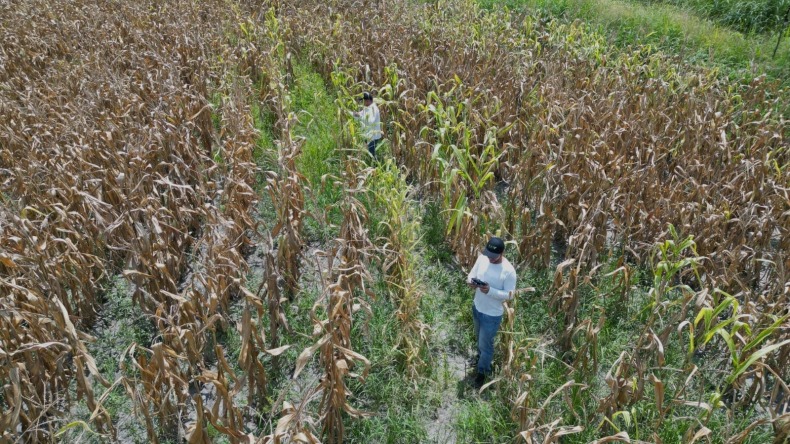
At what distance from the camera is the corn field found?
3.03 m

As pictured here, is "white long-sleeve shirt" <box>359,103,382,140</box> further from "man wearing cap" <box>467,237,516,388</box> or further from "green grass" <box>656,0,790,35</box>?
"green grass" <box>656,0,790,35</box>

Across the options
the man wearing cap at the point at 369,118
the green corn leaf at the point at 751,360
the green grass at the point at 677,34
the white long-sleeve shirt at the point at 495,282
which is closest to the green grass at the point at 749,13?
the green grass at the point at 677,34

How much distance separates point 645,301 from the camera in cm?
417

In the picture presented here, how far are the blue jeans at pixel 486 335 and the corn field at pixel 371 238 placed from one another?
0.31ft

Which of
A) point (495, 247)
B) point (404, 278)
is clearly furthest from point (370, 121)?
point (495, 247)

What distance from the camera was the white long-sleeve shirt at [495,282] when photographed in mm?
3246

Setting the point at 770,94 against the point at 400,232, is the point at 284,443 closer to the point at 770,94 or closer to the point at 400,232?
the point at 400,232

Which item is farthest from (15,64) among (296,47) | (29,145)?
(296,47)

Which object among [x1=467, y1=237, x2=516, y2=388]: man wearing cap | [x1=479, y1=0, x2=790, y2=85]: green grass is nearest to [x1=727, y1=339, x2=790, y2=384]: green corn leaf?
[x1=467, y1=237, x2=516, y2=388]: man wearing cap

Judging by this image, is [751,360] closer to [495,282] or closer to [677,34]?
[495,282]

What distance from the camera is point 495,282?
128 inches

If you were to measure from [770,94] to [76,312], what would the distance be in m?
7.78

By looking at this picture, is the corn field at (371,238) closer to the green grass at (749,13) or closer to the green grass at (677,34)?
the green grass at (677,34)

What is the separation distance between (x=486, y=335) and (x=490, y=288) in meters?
0.35
